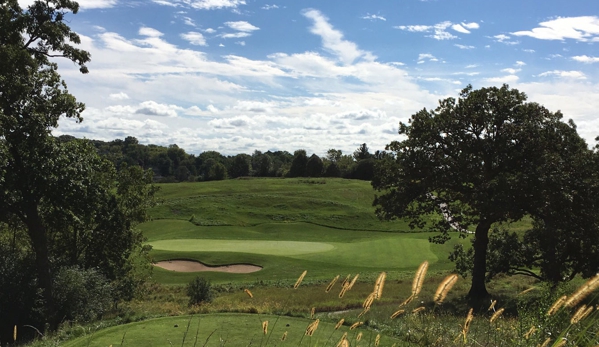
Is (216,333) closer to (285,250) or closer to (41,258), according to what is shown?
(41,258)

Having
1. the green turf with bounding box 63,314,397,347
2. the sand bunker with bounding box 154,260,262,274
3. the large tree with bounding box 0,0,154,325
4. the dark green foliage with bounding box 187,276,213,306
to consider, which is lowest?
the sand bunker with bounding box 154,260,262,274

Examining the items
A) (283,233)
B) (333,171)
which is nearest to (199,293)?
(283,233)

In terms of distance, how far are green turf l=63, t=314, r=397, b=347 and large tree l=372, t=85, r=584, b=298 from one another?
9.53 meters

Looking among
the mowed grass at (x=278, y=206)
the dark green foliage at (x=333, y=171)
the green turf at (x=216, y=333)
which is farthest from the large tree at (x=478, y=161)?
the dark green foliage at (x=333, y=171)

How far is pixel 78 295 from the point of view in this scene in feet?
58.1

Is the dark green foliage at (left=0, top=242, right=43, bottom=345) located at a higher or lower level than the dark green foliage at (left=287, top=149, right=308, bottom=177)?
lower

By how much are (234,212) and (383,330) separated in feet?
170

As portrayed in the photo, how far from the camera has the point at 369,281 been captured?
90.2 feet

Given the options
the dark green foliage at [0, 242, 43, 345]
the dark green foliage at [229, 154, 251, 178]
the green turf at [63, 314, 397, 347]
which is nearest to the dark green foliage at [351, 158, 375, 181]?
the dark green foliage at [229, 154, 251, 178]

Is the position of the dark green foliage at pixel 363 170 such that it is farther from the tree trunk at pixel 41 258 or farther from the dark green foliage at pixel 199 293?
the tree trunk at pixel 41 258

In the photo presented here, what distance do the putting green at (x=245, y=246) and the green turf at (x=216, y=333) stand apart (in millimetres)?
24756

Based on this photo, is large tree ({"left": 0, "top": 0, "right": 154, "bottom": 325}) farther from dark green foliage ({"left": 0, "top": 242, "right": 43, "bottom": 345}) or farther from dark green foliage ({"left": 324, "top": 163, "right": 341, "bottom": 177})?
dark green foliage ({"left": 324, "top": 163, "right": 341, "bottom": 177})

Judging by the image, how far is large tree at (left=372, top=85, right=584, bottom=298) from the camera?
57.2ft

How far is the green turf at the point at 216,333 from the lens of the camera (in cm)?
999
